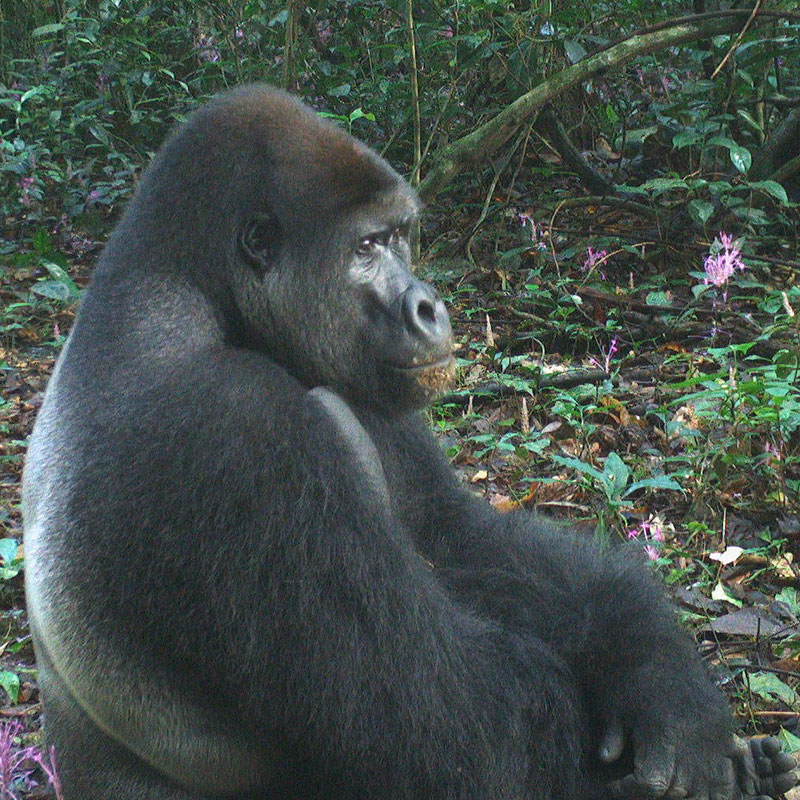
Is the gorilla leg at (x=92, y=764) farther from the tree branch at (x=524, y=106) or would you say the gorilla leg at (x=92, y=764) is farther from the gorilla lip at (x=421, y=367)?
the tree branch at (x=524, y=106)

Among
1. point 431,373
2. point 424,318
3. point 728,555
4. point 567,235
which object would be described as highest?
point 424,318

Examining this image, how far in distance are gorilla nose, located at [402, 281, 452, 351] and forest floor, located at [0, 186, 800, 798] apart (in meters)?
0.99

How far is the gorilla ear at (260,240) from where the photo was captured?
2.79 meters

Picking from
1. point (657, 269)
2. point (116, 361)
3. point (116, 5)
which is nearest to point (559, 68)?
point (657, 269)

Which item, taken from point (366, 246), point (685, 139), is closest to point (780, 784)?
point (366, 246)

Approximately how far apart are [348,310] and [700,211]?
3762mm

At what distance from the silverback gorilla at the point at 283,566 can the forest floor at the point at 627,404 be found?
54cm

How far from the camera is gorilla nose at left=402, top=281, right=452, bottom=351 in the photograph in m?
2.88

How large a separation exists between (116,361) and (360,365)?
25.6 inches

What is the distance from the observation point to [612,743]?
2.72 metres

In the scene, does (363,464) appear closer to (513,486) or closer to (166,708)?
(166,708)

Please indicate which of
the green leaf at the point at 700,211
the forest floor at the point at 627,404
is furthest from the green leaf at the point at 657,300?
the green leaf at the point at 700,211

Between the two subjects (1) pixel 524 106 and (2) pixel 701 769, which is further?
(1) pixel 524 106

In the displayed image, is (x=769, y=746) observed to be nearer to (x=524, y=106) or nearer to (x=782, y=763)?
(x=782, y=763)
